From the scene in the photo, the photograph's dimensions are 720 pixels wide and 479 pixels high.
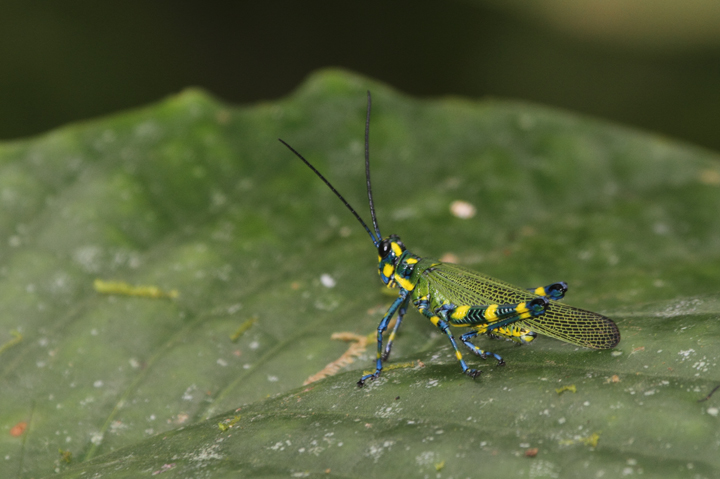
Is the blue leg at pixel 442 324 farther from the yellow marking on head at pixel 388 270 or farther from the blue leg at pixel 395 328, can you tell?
the yellow marking on head at pixel 388 270

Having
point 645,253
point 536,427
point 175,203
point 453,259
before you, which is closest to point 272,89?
point 175,203

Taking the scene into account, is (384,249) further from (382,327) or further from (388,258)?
(382,327)

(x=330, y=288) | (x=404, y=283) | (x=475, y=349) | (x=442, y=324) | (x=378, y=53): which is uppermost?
(x=378, y=53)

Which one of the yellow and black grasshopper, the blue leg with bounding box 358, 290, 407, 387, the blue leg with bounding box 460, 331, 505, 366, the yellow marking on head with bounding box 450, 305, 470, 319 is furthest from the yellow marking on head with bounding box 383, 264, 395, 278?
the blue leg with bounding box 460, 331, 505, 366

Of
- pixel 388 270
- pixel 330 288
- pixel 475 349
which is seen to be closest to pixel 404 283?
pixel 388 270

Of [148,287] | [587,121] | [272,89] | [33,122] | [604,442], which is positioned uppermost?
[272,89]

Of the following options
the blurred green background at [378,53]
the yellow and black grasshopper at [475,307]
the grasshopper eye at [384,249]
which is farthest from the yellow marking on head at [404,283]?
the blurred green background at [378,53]

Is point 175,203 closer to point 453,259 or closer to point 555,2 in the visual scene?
point 453,259
